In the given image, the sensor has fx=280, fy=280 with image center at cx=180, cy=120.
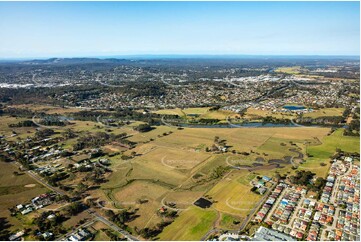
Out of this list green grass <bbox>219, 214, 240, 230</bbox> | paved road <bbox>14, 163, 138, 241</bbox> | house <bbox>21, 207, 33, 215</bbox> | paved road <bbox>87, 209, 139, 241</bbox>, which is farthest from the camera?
house <bbox>21, 207, 33, 215</bbox>

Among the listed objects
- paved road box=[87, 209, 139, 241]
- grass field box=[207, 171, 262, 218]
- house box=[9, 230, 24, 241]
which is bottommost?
house box=[9, 230, 24, 241]

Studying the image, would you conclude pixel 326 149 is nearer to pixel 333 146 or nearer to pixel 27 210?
pixel 333 146

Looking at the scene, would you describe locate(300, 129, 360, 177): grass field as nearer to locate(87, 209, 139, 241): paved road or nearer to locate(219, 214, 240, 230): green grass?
locate(219, 214, 240, 230): green grass

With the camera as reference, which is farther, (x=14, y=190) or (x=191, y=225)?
(x=14, y=190)

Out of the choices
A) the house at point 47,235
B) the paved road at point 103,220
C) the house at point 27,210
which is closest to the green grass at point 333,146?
the paved road at point 103,220

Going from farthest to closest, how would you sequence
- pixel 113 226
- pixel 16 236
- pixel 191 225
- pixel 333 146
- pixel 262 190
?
pixel 333 146 < pixel 262 190 < pixel 113 226 < pixel 191 225 < pixel 16 236

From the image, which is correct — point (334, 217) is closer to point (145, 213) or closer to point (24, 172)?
point (145, 213)

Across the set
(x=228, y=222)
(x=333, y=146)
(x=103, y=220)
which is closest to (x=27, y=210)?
(x=103, y=220)

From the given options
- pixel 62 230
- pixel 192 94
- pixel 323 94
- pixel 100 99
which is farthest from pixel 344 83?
pixel 62 230

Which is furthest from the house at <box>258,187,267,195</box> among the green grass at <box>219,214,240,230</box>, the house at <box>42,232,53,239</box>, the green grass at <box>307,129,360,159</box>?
the house at <box>42,232,53,239</box>
